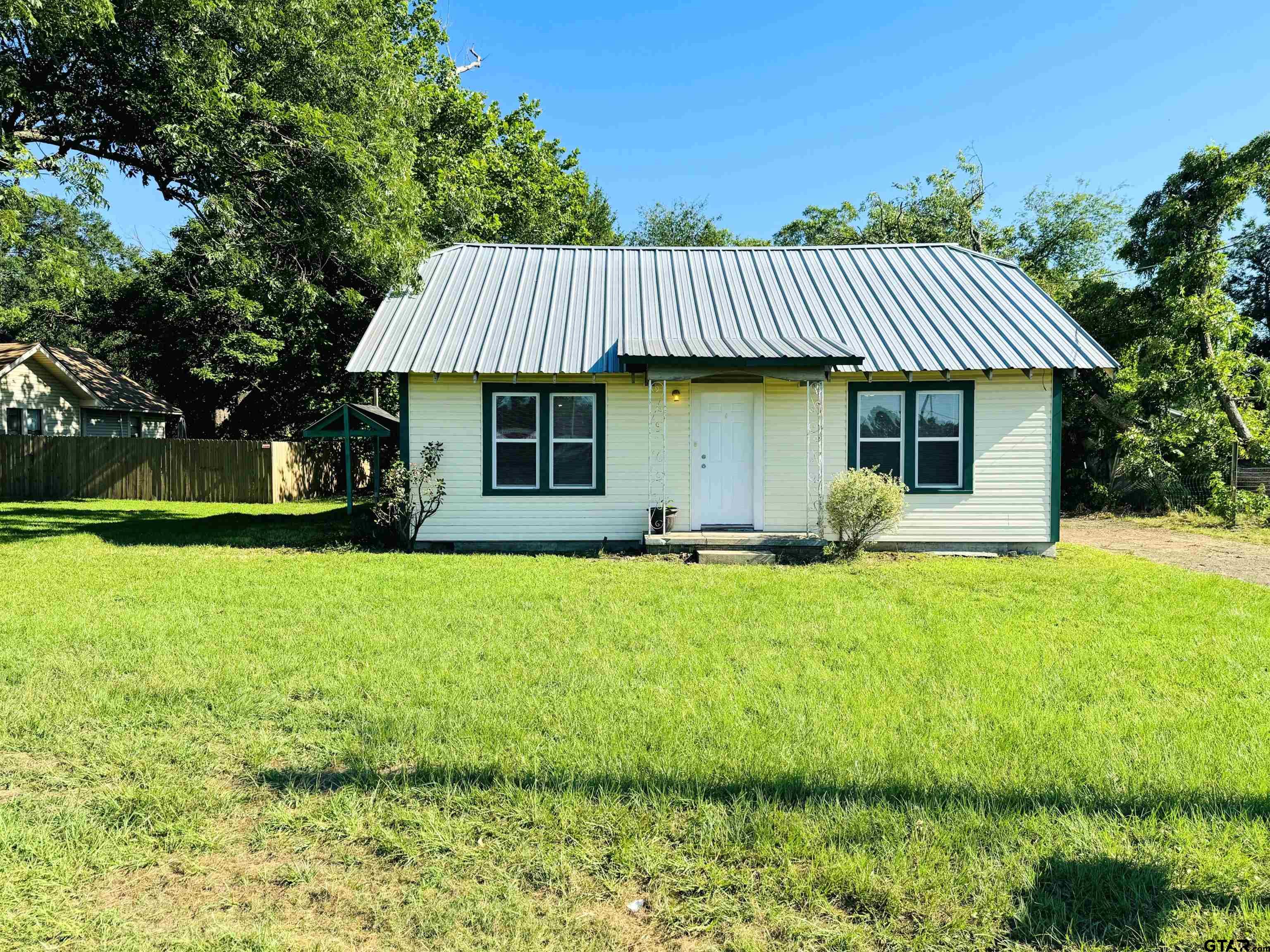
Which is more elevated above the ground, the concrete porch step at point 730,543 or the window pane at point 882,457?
the window pane at point 882,457

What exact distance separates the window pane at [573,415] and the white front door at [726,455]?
5.65 feet

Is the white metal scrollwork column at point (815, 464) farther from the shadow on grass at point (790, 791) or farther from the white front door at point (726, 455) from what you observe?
the shadow on grass at point (790, 791)

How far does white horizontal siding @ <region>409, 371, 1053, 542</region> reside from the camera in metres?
11.6

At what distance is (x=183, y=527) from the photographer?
14.4m

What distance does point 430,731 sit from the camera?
→ 422cm

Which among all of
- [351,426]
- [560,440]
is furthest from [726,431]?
[351,426]

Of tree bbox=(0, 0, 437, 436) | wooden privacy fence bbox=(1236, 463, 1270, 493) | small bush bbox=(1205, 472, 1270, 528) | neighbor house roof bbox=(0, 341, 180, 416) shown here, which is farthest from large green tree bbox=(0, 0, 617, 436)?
wooden privacy fence bbox=(1236, 463, 1270, 493)

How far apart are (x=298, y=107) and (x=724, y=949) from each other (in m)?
12.0

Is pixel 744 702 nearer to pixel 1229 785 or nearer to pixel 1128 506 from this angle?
pixel 1229 785

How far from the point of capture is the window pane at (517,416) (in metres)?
11.8

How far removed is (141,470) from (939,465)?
842 inches

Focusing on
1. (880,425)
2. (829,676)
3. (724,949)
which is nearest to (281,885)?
(724,949)

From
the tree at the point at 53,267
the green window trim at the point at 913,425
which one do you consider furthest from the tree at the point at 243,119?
the green window trim at the point at 913,425

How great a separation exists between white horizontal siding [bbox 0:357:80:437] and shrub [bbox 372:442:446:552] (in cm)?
1897
